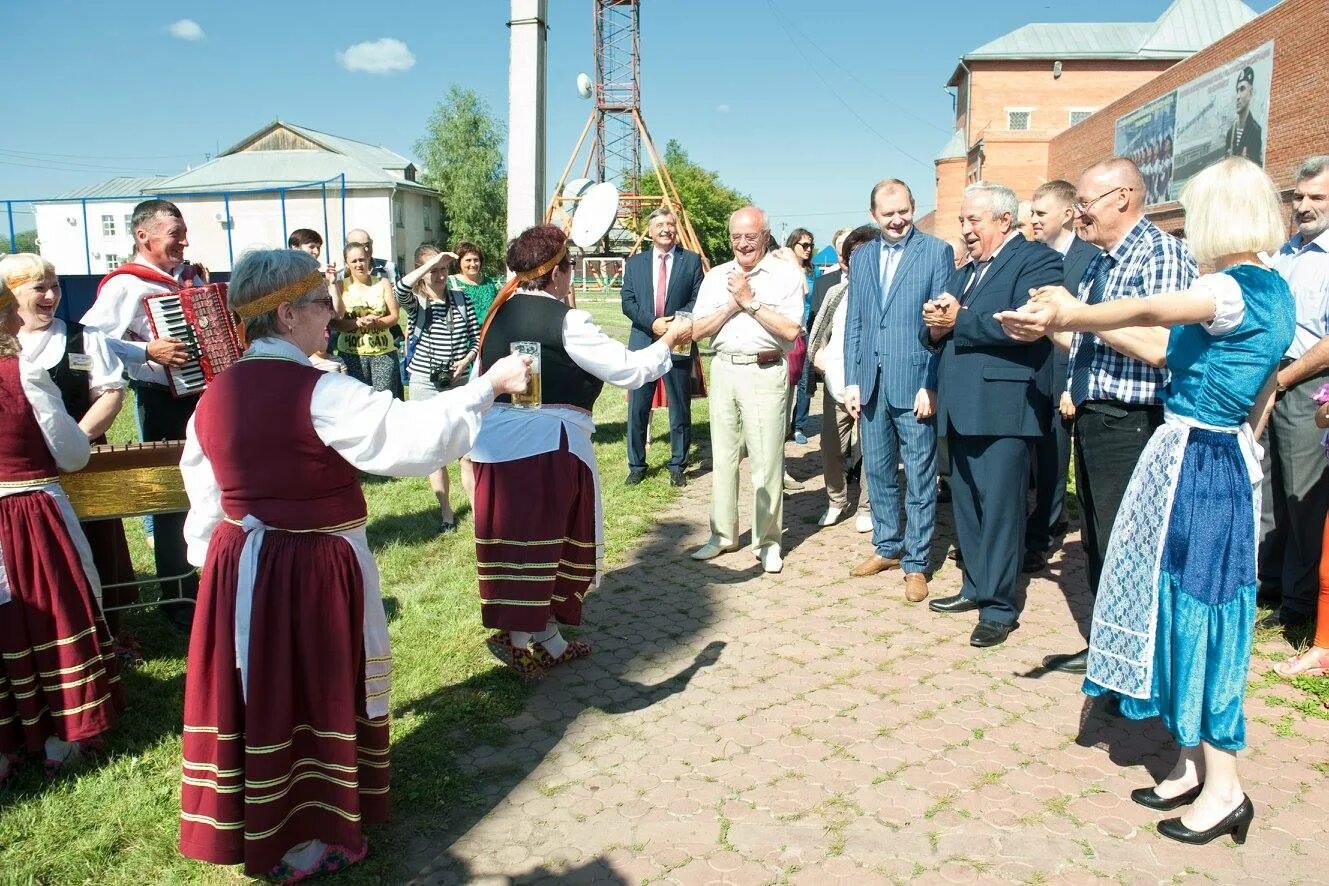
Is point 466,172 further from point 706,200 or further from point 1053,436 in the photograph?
point 1053,436

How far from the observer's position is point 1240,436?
2969 mm

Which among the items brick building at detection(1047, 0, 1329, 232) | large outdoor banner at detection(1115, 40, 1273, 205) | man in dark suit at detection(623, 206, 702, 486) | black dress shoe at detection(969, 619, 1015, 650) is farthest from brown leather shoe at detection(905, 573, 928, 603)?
large outdoor banner at detection(1115, 40, 1273, 205)

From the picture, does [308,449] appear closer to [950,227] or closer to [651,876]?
[651,876]

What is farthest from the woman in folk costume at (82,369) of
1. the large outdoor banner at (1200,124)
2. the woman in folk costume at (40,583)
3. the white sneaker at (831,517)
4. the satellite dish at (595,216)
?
the large outdoor banner at (1200,124)

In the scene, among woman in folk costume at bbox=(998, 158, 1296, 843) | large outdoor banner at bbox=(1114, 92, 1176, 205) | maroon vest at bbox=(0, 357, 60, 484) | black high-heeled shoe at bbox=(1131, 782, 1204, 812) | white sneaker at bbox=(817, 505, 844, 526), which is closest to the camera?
woman in folk costume at bbox=(998, 158, 1296, 843)

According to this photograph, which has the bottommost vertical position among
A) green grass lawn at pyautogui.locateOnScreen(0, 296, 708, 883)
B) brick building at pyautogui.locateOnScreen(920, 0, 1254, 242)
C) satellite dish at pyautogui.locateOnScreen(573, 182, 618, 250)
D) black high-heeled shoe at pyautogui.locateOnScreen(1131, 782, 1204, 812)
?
green grass lawn at pyautogui.locateOnScreen(0, 296, 708, 883)

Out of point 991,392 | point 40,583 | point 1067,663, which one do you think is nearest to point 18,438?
point 40,583

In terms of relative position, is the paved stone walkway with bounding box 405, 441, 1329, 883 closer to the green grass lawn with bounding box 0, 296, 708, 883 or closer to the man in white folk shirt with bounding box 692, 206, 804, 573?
the green grass lawn with bounding box 0, 296, 708, 883

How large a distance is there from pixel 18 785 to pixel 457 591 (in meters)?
2.41

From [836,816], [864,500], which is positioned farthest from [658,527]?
[836,816]

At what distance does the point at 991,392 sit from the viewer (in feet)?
14.6

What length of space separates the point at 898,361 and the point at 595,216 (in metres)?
6.87

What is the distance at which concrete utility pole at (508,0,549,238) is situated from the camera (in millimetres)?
7504

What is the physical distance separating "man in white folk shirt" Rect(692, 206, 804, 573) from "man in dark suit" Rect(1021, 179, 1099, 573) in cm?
160
